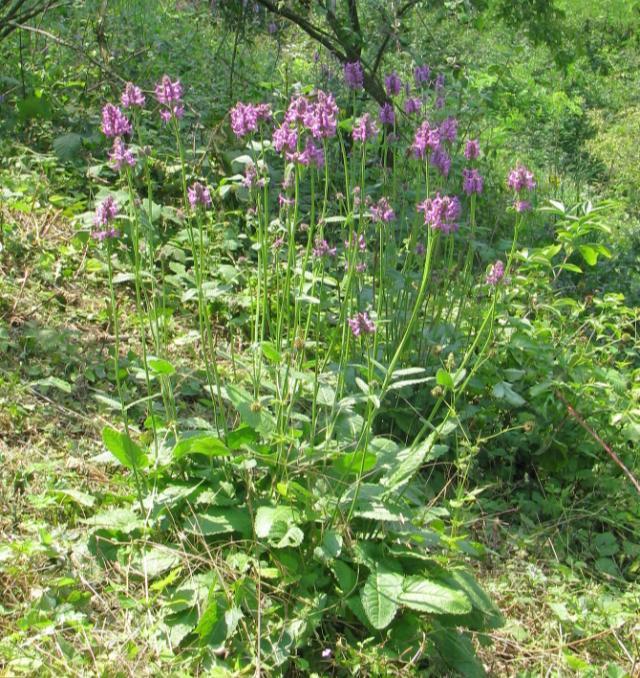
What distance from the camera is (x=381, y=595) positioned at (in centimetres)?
232

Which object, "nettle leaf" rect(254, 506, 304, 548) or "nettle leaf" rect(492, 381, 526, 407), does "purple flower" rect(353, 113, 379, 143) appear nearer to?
"nettle leaf" rect(492, 381, 526, 407)

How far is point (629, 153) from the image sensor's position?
322 inches

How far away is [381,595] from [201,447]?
664mm

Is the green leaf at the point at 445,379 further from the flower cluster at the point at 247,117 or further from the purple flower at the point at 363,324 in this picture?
the flower cluster at the point at 247,117

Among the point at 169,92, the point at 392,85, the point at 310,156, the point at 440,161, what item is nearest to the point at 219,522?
the point at 310,156

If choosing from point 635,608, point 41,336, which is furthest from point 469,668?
point 41,336

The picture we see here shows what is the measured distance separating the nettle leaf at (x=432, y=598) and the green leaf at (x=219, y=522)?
50 cm

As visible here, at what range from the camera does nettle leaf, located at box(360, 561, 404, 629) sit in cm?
226

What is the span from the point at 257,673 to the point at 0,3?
3908mm

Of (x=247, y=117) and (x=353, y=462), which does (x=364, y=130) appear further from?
(x=353, y=462)

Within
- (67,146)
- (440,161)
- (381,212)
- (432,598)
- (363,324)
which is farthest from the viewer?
(67,146)

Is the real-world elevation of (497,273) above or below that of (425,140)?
below

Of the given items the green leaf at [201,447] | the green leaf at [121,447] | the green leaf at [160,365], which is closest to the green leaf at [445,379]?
the green leaf at [201,447]

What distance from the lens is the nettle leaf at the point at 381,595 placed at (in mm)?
2264
